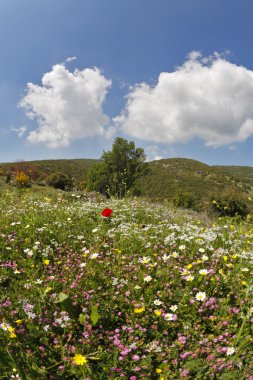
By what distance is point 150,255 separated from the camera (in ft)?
14.3

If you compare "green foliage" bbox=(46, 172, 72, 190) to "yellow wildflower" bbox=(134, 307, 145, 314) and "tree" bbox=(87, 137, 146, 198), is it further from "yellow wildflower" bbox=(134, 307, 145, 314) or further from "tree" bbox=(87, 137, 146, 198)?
"yellow wildflower" bbox=(134, 307, 145, 314)

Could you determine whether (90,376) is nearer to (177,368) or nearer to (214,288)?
(177,368)

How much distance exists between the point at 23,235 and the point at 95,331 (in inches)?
106

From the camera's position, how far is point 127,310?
3191 millimetres

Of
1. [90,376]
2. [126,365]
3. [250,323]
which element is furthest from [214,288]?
[90,376]

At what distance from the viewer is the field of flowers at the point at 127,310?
8.25 feet

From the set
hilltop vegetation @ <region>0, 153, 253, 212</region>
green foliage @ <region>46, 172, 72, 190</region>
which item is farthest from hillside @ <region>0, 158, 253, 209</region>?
green foliage @ <region>46, 172, 72, 190</region>

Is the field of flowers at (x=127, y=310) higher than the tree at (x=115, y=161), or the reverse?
the tree at (x=115, y=161)

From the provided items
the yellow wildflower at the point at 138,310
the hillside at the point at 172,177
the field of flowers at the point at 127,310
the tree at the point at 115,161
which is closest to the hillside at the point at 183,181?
the hillside at the point at 172,177

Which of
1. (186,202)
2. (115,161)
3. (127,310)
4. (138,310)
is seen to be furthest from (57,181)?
(138,310)

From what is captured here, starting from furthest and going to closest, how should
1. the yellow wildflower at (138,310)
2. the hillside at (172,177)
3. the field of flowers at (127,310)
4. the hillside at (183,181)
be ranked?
the hillside at (183,181), the hillside at (172,177), the yellow wildflower at (138,310), the field of flowers at (127,310)

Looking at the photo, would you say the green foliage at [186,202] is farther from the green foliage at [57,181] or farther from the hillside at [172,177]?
the hillside at [172,177]

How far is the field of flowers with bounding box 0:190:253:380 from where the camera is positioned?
8.25 ft

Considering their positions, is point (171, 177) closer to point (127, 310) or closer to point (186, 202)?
point (186, 202)
